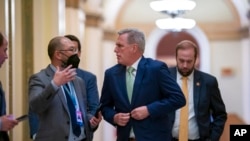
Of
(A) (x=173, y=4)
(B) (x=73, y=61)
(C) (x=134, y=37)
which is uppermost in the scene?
(A) (x=173, y=4)

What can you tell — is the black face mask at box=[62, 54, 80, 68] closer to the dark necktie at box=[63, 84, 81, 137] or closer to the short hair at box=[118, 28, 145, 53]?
the dark necktie at box=[63, 84, 81, 137]

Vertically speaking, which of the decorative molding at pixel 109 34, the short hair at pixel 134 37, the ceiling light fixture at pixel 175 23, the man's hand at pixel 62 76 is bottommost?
the man's hand at pixel 62 76

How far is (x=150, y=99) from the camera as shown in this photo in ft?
12.2

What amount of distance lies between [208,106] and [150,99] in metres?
0.83

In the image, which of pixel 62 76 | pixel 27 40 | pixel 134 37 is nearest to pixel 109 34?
pixel 27 40

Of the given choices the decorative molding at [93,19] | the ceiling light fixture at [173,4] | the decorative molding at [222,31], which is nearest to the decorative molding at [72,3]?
the ceiling light fixture at [173,4]

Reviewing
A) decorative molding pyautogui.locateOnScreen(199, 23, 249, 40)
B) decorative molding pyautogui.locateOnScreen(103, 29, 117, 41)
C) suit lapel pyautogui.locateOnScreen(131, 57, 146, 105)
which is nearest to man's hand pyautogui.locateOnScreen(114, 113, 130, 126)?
suit lapel pyautogui.locateOnScreen(131, 57, 146, 105)

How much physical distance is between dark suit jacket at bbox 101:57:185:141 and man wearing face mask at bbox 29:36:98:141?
11.6 inches

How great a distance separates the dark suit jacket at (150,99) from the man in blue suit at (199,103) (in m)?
0.50

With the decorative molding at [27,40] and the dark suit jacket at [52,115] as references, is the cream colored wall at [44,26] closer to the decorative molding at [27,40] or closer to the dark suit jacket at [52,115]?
the decorative molding at [27,40]

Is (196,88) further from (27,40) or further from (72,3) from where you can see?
(72,3)

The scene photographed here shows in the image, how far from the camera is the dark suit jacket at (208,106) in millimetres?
4266

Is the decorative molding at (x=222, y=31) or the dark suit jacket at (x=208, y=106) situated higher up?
the decorative molding at (x=222, y=31)

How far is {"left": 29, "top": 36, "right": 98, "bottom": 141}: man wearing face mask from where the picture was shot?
3.38m
